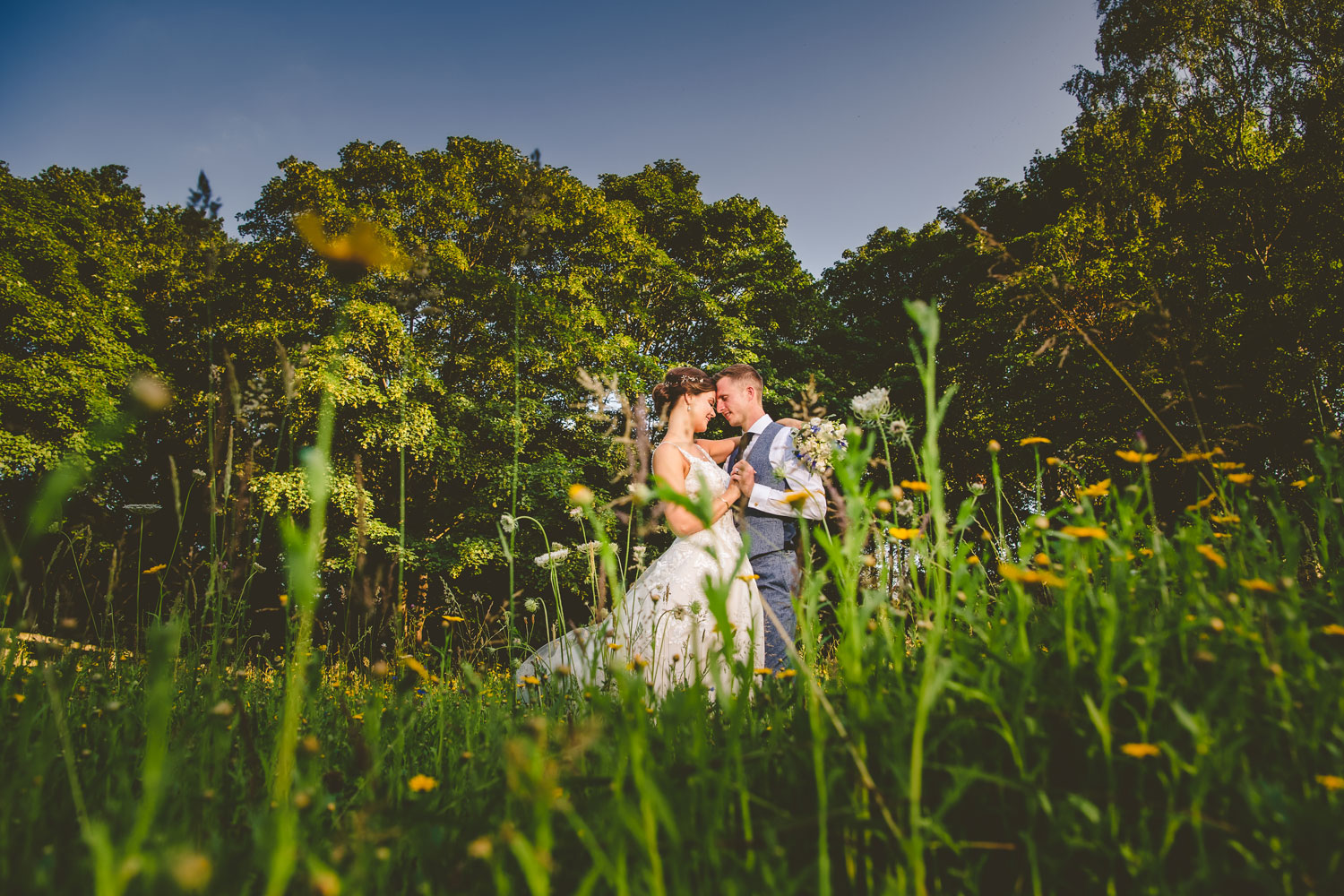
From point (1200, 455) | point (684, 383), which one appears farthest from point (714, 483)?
point (1200, 455)

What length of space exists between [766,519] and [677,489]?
1036mm

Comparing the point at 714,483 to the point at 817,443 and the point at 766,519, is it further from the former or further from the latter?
the point at 817,443

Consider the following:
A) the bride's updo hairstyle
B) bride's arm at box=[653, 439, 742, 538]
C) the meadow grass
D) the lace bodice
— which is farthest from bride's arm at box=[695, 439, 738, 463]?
the meadow grass

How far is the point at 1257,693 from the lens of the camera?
0.86 m

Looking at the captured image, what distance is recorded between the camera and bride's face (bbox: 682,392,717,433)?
4965mm

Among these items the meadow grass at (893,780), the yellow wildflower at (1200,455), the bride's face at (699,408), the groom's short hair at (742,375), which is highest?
the groom's short hair at (742,375)

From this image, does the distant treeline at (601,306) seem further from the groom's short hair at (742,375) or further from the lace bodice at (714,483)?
the lace bodice at (714,483)

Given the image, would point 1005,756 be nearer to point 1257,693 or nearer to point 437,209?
point 1257,693

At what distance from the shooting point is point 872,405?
1.76 meters

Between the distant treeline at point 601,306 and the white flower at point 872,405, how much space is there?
7.53 meters

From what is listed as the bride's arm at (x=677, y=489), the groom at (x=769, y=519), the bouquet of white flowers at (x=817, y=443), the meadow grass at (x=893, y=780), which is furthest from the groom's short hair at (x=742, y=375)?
the meadow grass at (x=893, y=780)

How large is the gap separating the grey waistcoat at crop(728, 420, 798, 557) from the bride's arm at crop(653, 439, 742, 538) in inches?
17.3

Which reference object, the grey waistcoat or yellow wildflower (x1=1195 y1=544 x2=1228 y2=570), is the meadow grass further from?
the grey waistcoat

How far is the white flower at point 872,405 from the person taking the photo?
1743 millimetres
